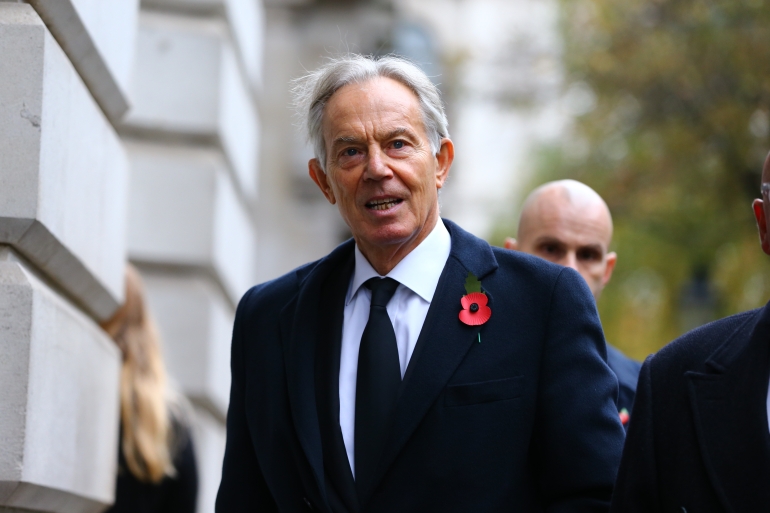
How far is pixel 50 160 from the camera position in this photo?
3.61 meters

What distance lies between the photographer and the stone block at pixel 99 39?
381 cm

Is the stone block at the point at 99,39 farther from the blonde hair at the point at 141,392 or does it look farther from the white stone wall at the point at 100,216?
the blonde hair at the point at 141,392

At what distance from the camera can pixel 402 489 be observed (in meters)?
3.26

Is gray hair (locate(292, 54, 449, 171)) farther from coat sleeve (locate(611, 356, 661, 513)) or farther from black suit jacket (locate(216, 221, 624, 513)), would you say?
coat sleeve (locate(611, 356, 661, 513))

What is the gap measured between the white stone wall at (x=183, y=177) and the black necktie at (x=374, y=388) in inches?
126

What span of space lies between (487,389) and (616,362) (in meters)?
1.44

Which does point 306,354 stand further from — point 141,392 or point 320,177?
point 141,392

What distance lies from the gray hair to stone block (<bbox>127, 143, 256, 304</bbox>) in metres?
2.99

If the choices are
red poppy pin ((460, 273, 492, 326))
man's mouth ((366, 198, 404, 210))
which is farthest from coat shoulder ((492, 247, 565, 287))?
man's mouth ((366, 198, 404, 210))

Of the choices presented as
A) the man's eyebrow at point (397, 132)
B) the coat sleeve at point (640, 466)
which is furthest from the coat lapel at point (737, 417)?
the man's eyebrow at point (397, 132)

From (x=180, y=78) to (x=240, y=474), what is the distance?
3.54 metres

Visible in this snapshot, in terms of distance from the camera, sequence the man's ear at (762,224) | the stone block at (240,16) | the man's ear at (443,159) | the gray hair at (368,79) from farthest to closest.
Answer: the stone block at (240,16) → the man's ear at (443,159) → the gray hair at (368,79) → the man's ear at (762,224)

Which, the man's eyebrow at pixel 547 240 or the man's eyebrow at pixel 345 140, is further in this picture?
the man's eyebrow at pixel 547 240

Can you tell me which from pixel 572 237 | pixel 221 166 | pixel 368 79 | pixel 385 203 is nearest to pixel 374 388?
pixel 385 203
